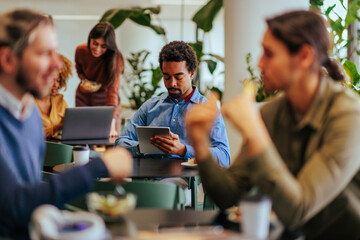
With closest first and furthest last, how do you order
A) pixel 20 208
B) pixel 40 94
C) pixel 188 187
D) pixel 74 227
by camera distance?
pixel 74 227 → pixel 20 208 → pixel 40 94 → pixel 188 187

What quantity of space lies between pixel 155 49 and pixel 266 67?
813 cm

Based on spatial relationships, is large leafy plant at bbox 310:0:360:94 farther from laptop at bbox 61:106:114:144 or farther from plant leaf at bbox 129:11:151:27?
plant leaf at bbox 129:11:151:27

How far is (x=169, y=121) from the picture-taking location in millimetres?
3133

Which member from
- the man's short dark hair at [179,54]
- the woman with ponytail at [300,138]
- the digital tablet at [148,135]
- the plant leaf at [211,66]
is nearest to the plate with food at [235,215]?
the woman with ponytail at [300,138]

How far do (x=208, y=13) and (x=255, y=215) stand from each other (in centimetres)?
406

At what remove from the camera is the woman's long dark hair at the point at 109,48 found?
171 inches

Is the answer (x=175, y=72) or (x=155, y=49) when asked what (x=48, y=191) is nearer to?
(x=175, y=72)

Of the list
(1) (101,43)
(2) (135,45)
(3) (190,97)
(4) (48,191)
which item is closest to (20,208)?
(4) (48,191)

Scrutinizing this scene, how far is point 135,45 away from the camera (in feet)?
30.5

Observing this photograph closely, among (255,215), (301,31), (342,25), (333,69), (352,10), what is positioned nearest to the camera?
(255,215)

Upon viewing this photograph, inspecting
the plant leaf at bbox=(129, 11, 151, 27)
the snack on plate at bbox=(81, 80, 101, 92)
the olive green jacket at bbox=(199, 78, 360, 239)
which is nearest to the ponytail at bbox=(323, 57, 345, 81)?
the olive green jacket at bbox=(199, 78, 360, 239)

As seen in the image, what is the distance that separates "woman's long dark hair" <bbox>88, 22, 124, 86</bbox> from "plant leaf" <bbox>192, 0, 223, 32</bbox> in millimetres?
1056

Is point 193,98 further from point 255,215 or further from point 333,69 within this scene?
point 255,215

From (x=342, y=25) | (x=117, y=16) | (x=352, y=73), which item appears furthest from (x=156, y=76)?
(x=352, y=73)
